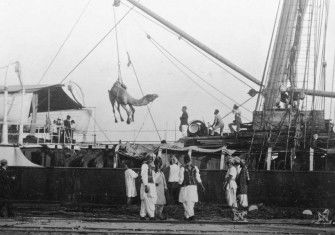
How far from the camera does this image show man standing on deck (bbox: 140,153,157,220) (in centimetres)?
1512

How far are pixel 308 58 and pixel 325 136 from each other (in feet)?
10.6

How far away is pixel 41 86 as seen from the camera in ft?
80.1

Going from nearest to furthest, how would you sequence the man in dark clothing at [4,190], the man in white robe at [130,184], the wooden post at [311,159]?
1. the man in dark clothing at [4,190]
2. the man in white robe at [130,184]
3. the wooden post at [311,159]

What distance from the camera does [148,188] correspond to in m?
15.0

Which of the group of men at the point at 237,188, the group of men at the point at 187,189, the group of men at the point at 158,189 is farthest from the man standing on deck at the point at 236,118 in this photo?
the group of men at the point at 158,189

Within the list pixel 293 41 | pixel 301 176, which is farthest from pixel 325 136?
pixel 293 41

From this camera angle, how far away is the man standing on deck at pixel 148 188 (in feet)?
49.6

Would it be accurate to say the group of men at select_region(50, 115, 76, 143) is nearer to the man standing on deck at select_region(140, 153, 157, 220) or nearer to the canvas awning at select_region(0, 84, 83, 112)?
the canvas awning at select_region(0, 84, 83, 112)

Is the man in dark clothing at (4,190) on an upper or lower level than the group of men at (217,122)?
lower

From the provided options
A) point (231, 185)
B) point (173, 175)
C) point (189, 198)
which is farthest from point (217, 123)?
point (189, 198)

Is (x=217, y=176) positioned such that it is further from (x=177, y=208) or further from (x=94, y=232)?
(x=94, y=232)

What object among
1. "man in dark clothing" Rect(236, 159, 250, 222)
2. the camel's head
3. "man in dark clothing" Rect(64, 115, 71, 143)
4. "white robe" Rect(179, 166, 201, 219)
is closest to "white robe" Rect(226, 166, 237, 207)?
"man in dark clothing" Rect(236, 159, 250, 222)

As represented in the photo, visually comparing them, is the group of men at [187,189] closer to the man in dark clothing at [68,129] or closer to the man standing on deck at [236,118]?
the man standing on deck at [236,118]

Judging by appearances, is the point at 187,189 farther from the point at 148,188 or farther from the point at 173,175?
the point at 173,175
